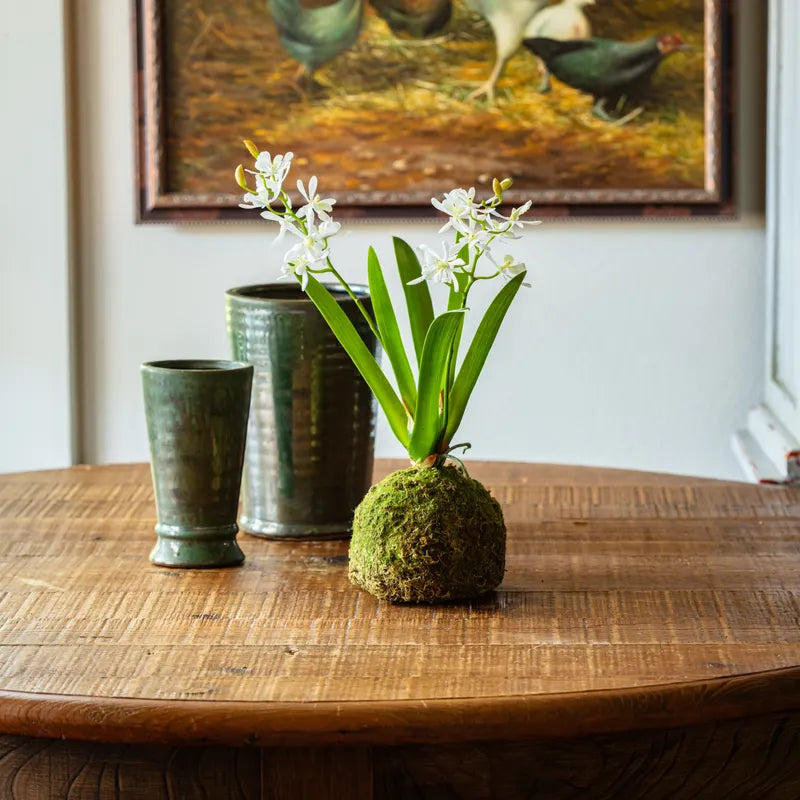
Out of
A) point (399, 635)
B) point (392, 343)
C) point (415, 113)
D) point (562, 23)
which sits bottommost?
point (399, 635)

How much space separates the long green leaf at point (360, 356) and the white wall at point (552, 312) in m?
1.66

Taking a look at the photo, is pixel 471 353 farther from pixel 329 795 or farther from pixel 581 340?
pixel 581 340

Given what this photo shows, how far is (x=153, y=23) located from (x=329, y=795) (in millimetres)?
2354

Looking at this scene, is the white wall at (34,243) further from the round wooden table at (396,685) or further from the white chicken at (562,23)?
the round wooden table at (396,685)

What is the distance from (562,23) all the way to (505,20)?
13 centimetres

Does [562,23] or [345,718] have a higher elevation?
[562,23]

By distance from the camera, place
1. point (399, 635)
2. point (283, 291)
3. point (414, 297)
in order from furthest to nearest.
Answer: point (283, 291) → point (414, 297) → point (399, 635)

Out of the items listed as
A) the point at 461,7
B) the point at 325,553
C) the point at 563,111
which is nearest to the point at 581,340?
the point at 563,111

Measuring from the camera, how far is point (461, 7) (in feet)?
9.17

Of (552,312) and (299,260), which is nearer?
(299,260)

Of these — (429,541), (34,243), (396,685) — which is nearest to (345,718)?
(396,685)

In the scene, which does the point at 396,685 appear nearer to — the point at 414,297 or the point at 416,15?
the point at 414,297

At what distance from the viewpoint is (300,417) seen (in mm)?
1349

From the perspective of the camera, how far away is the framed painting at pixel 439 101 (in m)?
2.78
